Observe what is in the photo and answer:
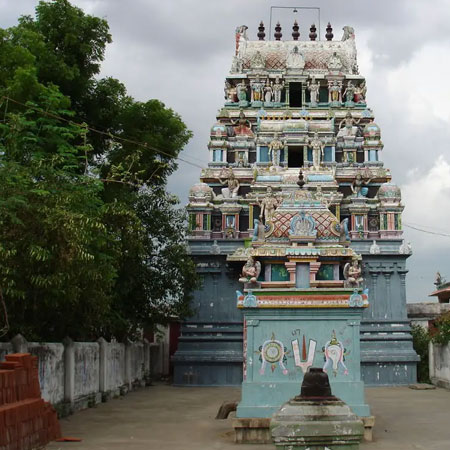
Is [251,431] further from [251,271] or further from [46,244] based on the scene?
[46,244]

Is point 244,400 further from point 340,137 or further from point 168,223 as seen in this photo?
point 340,137

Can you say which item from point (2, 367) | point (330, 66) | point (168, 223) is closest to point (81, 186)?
point (2, 367)

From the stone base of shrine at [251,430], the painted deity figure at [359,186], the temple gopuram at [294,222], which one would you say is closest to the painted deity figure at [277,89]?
the temple gopuram at [294,222]

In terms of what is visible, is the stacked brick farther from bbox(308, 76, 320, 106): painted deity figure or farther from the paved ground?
bbox(308, 76, 320, 106): painted deity figure

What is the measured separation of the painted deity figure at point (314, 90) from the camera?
33562 millimetres

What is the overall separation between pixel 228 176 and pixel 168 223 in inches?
255

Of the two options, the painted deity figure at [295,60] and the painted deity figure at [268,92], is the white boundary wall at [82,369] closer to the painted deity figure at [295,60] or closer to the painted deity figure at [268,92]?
the painted deity figure at [268,92]

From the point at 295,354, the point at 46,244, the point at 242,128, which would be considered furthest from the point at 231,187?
the point at 295,354

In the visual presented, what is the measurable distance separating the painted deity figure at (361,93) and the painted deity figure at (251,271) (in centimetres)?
2213

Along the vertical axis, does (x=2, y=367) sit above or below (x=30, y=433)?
above

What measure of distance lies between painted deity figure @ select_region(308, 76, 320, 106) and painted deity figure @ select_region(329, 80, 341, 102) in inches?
26.9

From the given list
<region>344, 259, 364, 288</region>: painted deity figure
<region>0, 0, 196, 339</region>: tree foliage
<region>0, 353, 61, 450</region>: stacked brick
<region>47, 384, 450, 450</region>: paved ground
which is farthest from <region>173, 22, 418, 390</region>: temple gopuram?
<region>0, 353, 61, 450</region>: stacked brick

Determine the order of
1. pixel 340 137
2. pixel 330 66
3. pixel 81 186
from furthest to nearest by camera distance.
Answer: pixel 330 66
pixel 340 137
pixel 81 186

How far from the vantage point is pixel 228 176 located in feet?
97.5
